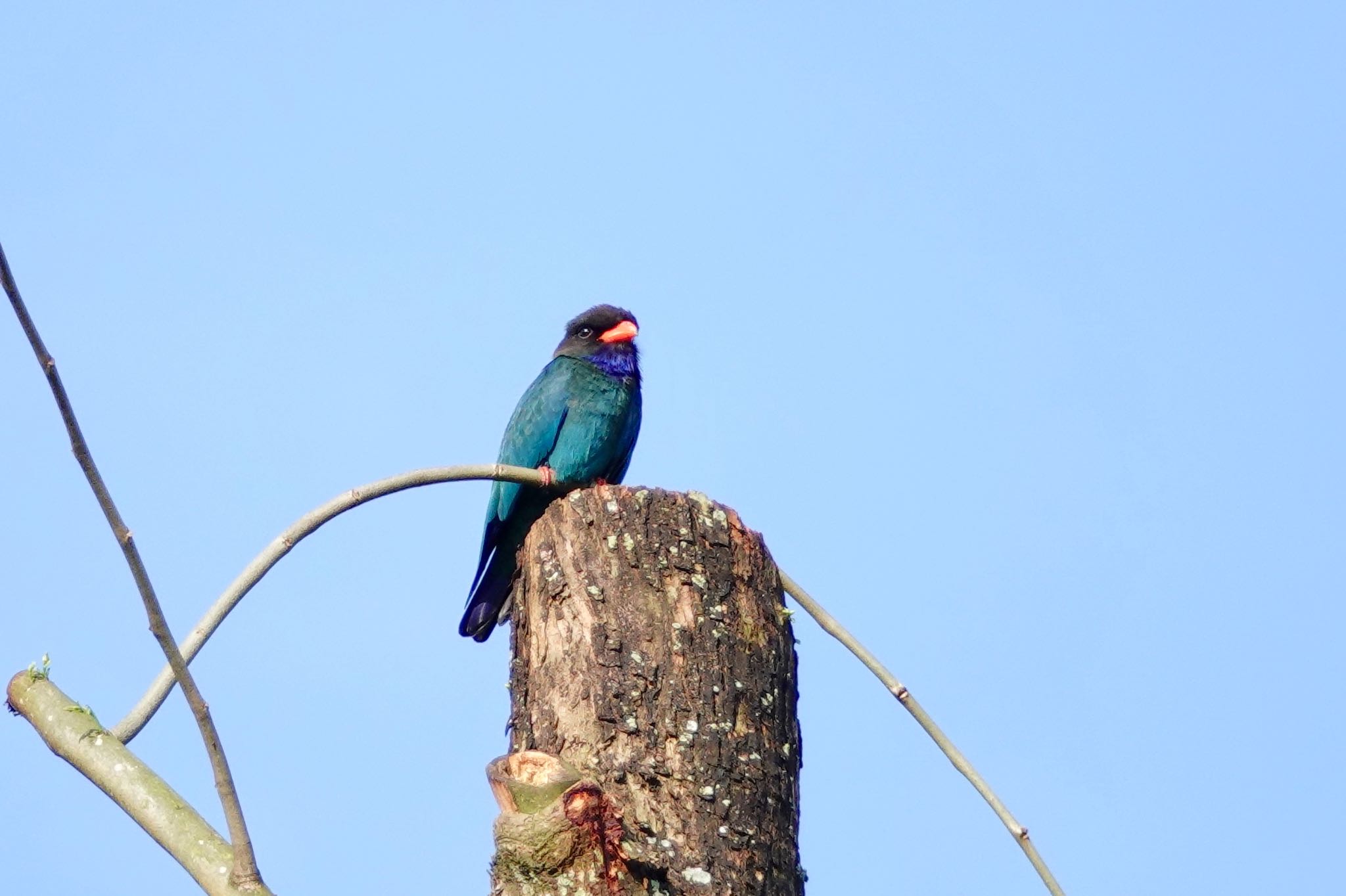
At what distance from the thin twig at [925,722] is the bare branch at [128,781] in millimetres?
2070

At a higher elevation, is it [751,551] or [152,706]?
[751,551]

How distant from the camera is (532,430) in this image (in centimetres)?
714

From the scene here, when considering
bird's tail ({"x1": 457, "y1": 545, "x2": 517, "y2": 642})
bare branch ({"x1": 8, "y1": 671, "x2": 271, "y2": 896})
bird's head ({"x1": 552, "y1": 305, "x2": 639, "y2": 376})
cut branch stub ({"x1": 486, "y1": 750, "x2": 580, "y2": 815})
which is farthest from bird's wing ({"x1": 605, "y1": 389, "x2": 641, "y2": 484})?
bare branch ({"x1": 8, "y1": 671, "x2": 271, "y2": 896})

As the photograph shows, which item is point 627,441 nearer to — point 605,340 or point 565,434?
point 565,434

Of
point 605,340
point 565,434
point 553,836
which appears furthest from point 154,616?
point 605,340

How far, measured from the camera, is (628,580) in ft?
14.5

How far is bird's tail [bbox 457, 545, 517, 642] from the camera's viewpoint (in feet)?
21.9

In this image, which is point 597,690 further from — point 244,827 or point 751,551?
point 244,827

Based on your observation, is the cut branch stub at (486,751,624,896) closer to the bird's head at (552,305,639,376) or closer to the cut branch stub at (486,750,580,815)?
the cut branch stub at (486,750,580,815)

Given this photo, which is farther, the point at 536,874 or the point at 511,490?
the point at 511,490

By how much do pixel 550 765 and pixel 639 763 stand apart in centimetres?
34

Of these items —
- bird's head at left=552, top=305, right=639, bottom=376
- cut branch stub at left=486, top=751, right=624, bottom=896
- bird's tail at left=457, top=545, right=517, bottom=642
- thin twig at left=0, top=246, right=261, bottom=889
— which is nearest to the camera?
thin twig at left=0, top=246, right=261, bottom=889

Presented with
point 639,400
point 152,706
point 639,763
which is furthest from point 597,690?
point 639,400

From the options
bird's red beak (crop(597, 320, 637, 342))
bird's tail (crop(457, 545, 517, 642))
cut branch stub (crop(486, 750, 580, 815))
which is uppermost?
bird's red beak (crop(597, 320, 637, 342))
